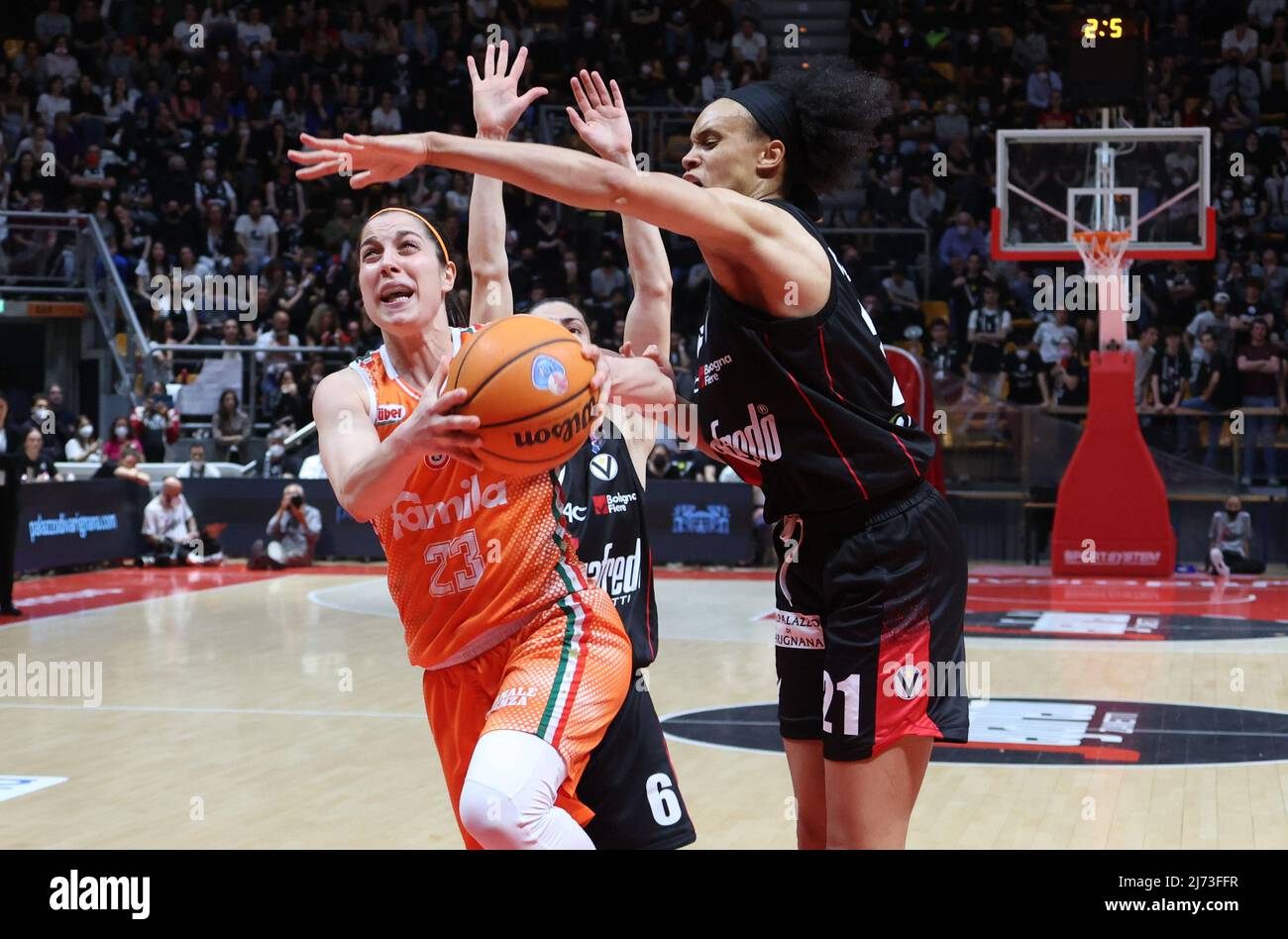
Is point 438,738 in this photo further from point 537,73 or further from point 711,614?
Result: point 537,73

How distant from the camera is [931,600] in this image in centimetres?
337

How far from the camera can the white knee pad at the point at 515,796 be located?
321 centimetres

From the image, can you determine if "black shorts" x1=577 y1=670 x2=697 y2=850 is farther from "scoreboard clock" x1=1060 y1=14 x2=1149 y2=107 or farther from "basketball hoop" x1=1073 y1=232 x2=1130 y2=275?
"scoreboard clock" x1=1060 y1=14 x2=1149 y2=107

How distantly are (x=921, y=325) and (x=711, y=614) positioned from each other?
277 inches

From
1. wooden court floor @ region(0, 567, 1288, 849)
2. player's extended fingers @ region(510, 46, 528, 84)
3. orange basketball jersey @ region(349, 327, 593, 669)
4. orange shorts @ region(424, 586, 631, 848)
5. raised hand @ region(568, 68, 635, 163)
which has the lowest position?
wooden court floor @ region(0, 567, 1288, 849)

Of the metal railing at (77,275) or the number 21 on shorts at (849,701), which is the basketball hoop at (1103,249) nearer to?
the metal railing at (77,275)

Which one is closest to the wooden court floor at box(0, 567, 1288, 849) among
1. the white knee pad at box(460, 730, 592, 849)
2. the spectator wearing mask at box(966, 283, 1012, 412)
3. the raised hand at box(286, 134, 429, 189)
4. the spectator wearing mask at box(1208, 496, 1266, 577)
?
the spectator wearing mask at box(1208, 496, 1266, 577)

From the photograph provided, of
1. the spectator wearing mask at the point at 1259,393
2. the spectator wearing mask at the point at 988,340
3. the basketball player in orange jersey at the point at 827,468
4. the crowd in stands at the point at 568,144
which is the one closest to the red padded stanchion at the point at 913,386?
the crowd in stands at the point at 568,144

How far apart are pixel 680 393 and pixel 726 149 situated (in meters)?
14.0

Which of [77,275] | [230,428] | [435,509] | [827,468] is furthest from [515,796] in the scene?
[77,275]

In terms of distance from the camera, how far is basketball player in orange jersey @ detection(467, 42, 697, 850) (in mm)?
3758

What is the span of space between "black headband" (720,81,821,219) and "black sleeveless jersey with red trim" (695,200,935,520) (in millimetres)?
189

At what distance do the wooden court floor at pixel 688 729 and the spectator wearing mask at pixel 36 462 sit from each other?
2.52 meters
